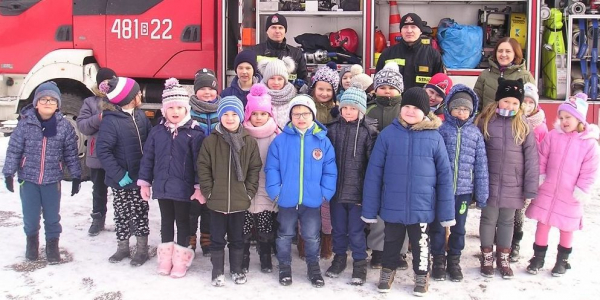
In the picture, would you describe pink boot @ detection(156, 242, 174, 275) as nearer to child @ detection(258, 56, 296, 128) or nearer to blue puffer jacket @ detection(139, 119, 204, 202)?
blue puffer jacket @ detection(139, 119, 204, 202)

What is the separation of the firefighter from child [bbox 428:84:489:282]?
47.2 inches

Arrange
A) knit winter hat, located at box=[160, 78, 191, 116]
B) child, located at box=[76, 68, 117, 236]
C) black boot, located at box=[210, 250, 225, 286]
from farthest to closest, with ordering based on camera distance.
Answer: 1. child, located at box=[76, 68, 117, 236]
2. knit winter hat, located at box=[160, 78, 191, 116]
3. black boot, located at box=[210, 250, 225, 286]

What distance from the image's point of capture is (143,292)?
414 cm

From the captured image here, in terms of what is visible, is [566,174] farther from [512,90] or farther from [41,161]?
[41,161]

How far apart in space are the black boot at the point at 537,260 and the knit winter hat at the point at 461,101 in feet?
3.93

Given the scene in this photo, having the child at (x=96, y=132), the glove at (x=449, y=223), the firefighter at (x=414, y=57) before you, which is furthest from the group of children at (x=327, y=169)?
the firefighter at (x=414, y=57)

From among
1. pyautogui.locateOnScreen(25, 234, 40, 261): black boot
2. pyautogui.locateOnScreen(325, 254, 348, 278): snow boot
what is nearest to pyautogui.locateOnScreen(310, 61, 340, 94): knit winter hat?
pyautogui.locateOnScreen(325, 254, 348, 278): snow boot

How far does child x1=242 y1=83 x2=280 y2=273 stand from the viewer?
435cm

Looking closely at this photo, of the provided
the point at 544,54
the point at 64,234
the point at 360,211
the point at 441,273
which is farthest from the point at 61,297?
the point at 544,54

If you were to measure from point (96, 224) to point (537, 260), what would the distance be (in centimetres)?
363

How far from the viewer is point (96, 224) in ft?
17.9

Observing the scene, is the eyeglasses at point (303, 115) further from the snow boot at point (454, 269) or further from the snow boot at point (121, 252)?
the snow boot at point (121, 252)

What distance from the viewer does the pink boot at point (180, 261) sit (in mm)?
4438

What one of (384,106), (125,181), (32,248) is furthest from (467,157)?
(32,248)
